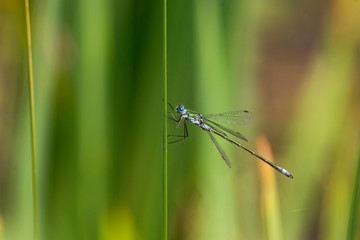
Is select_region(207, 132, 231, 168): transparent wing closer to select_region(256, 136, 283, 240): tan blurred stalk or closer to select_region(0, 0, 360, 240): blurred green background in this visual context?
select_region(0, 0, 360, 240): blurred green background

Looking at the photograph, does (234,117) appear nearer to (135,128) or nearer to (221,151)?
(221,151)

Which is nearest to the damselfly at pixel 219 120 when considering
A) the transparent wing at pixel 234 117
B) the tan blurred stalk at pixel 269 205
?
the transparent wing at pixel 234 117

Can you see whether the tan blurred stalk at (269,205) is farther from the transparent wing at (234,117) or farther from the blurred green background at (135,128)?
the transparent wing at (234,117)

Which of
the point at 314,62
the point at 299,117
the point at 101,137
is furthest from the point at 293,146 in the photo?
the point at 101,137

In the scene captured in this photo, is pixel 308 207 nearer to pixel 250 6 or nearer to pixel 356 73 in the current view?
pixel 356 73

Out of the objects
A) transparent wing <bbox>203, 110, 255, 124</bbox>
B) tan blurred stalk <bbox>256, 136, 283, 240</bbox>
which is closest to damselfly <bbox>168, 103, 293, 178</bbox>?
transparent wing <bbox>203, 110, 255, 124</bbox>

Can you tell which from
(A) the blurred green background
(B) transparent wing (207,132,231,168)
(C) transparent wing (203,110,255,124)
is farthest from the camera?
(C) transparent wing (203,110,255,124)

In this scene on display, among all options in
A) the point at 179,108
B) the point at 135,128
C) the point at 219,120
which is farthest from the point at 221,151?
the point at 135,128
